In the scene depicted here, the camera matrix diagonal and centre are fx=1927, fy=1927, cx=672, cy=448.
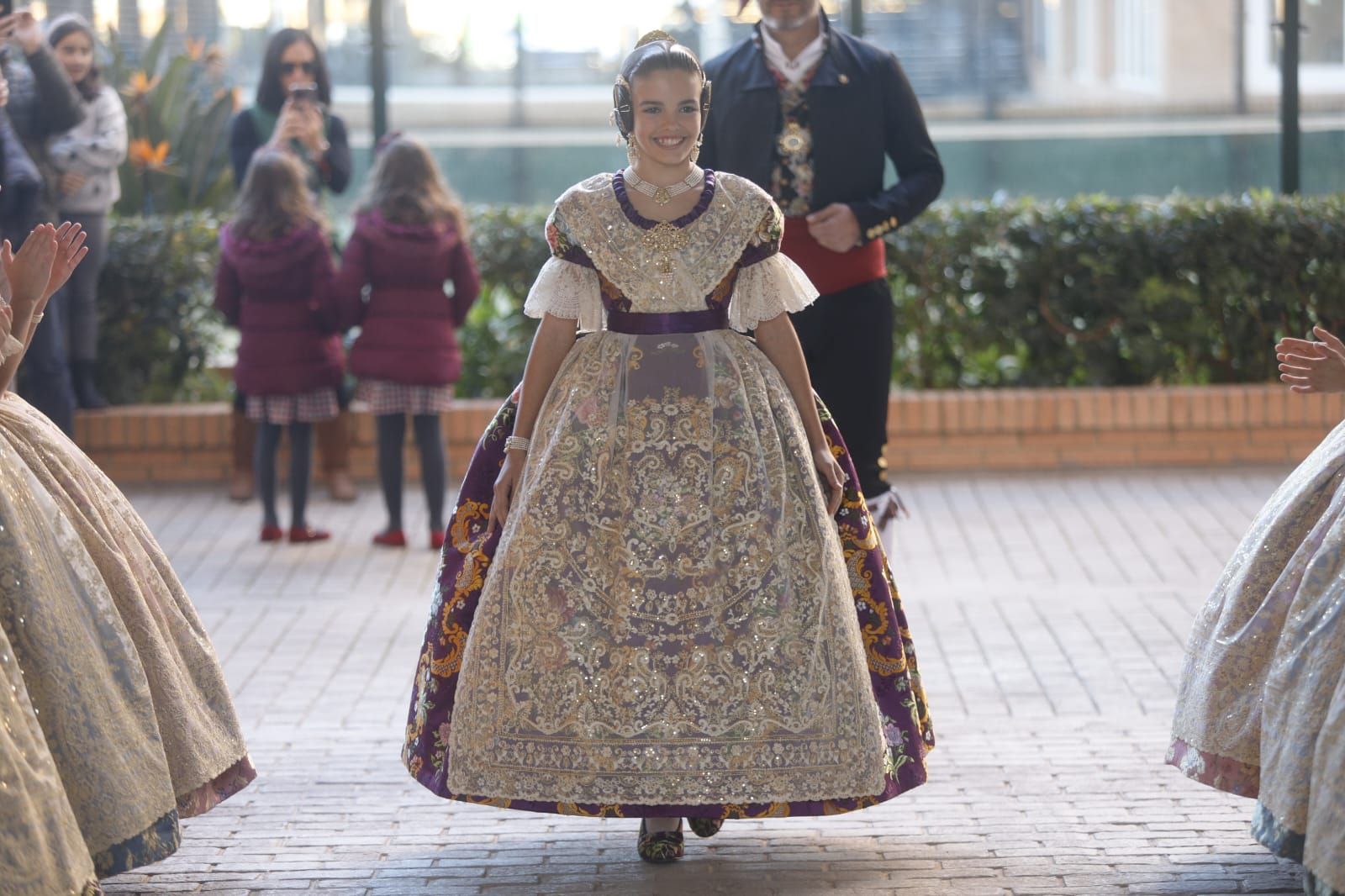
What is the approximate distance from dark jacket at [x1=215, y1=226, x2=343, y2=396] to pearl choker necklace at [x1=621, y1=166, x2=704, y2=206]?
3.20m

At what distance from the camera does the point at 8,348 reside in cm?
343

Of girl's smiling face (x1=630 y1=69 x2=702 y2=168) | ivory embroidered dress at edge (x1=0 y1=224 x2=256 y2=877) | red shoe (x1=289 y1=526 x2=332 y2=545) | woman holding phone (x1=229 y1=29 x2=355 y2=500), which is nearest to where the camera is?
ivory embroidered dress at edge (x1=0 y1=224 x2=256 y2=877)

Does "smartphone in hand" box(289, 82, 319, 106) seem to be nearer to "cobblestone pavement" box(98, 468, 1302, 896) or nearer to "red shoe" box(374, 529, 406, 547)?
"cobblestone pavement" box(98, 468, 1302, 896)

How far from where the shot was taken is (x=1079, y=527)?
272 inches

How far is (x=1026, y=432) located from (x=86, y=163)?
386 centimetres

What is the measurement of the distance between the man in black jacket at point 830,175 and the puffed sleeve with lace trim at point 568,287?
1.20m

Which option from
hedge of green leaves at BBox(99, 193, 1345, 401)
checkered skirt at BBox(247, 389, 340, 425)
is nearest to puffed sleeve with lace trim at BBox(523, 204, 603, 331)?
checkered skirt at BBox(247, 389, 340, 425)

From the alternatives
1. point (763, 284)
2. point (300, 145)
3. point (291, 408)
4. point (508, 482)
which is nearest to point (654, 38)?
point (763, 284)

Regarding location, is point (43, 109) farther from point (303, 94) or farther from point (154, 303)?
point (154, 303)

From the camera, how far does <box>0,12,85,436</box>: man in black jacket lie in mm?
6879

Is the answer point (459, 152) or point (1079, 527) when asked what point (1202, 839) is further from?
point (459, 152)

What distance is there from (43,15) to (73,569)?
6.73 m

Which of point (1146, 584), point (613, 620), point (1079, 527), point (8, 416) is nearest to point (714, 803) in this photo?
point (613, 620)

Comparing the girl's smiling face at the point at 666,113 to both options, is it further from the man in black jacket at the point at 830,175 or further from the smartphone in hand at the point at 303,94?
the smartphone in hand at the point at 303,94
